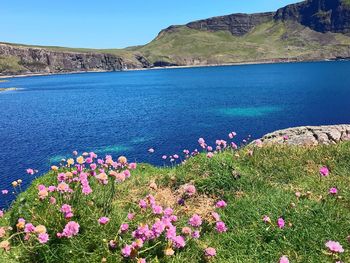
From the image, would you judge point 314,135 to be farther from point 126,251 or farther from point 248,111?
point 248,111

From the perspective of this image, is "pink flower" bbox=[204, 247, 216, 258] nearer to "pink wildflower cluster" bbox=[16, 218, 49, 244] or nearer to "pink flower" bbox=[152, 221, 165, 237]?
"pink flower" bbox=[152, 221, 165, 237]

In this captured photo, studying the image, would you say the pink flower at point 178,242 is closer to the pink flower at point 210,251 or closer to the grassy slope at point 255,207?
the grassy slope at point 255,207

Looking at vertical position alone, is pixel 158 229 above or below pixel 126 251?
above

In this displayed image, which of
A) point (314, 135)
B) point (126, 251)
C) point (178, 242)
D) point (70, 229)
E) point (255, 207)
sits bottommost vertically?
point (314, 135)

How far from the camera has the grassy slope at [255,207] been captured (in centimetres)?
718

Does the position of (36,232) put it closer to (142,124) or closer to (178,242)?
(178,242)

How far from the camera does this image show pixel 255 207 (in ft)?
29.6

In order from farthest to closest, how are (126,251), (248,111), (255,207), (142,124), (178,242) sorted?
(248,111) < (142,124) < (255,207) < (178,242) < (126,251)

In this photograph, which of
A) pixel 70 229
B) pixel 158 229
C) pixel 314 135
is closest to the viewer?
pixel 70 229

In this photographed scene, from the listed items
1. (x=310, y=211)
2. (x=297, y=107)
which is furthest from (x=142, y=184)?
(x=297, y=107)

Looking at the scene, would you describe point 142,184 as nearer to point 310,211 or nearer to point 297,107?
point 310,211

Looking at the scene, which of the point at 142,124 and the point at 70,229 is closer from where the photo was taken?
the point at 70,229

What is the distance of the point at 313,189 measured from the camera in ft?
33.9

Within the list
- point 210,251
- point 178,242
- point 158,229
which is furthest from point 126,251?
point 210,251
